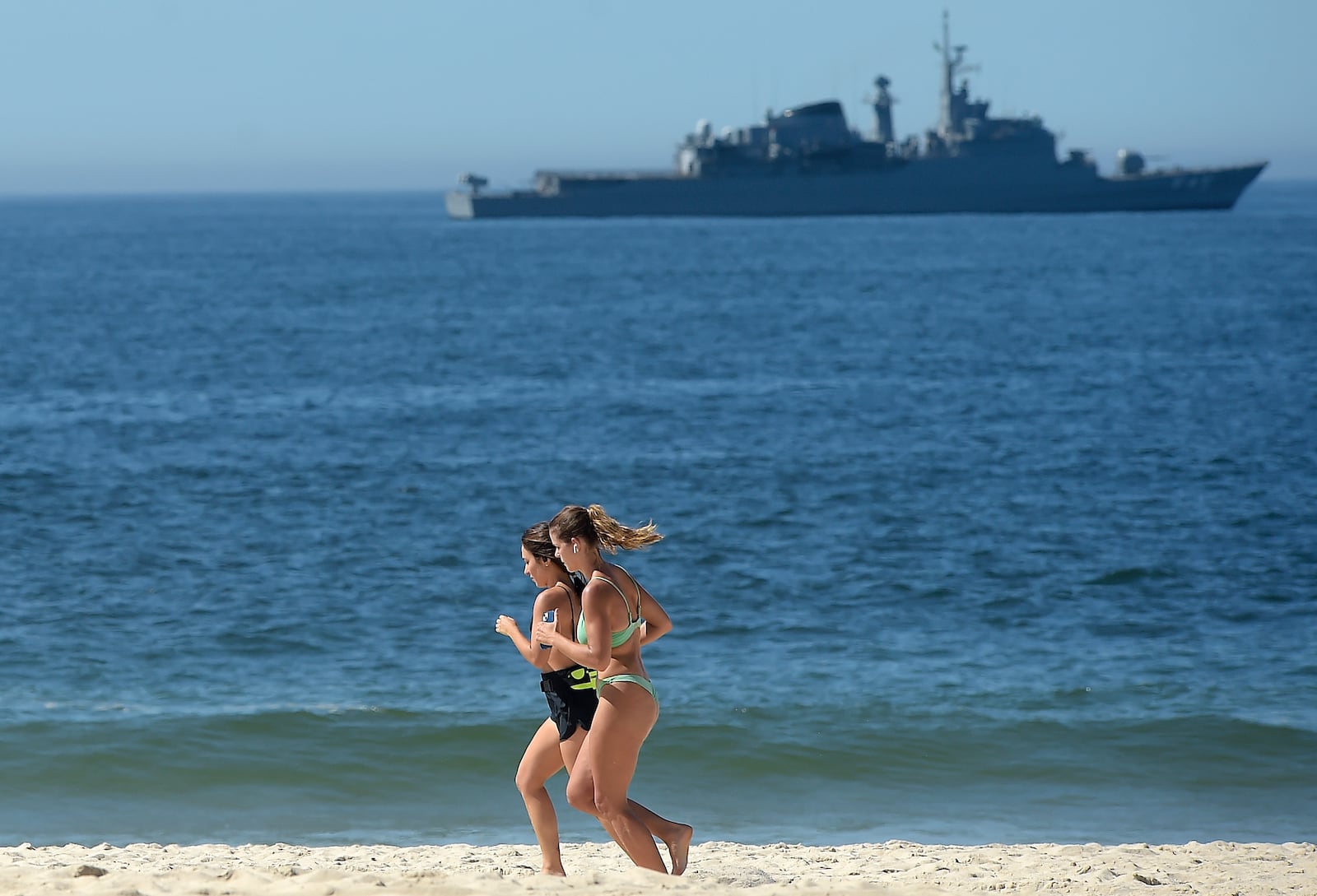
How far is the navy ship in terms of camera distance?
11100 centimetres

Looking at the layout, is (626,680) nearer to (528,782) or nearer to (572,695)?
(572,695)

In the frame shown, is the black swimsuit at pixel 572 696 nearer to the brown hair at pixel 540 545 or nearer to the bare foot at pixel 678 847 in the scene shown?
the brown hair at pixel 540 545

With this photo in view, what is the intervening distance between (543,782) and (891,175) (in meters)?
112

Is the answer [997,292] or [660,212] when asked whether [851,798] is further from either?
[660,212]

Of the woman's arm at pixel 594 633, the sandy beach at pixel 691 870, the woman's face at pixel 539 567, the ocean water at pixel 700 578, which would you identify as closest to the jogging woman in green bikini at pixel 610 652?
the woman's arm at pixel 594 633

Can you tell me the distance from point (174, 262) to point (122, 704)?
75401 mm

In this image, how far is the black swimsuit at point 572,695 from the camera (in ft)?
18.0

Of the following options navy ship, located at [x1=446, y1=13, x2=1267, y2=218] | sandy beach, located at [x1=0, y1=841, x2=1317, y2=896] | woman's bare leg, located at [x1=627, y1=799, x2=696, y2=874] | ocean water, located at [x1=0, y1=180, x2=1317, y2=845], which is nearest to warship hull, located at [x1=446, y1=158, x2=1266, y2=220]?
navy ship, located at [x1=446, y1=13, x2=1267, y2=218]

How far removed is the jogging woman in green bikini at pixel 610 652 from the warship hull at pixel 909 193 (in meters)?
110

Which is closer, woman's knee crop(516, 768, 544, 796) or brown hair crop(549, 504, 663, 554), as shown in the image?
brown hair crop(549, 504, 663, 554)

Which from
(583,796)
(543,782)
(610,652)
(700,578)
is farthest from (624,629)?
(700,578)

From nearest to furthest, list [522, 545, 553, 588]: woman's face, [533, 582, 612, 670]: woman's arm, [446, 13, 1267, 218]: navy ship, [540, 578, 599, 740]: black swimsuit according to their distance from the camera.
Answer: [533, 582, 612, 670]: woman's arm, [522, 545, 553, 588]: woman's face, [540, 578, 599, 740]: black swimsuit, [446, 13, 1267, 218]: navy ship

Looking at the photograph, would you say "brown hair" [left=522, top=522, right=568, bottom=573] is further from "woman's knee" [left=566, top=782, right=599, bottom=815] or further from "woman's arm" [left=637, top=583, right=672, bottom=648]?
"woman's knee" [left=566, top=782, right=599, bottom=815]

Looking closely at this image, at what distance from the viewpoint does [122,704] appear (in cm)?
1095
